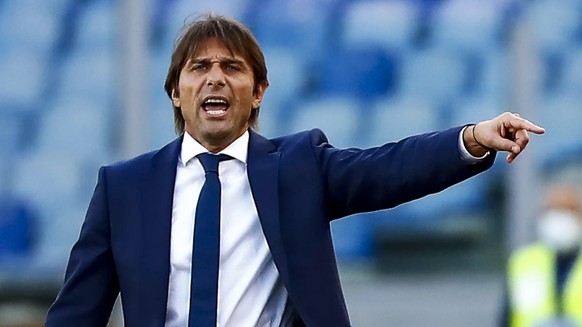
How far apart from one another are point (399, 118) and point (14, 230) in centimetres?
217

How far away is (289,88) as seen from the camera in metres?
8.84

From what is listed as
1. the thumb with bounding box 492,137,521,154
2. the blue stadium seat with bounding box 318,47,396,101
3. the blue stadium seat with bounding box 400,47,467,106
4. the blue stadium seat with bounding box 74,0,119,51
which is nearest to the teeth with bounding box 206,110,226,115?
the thumb with bounding box 492,137,521,154

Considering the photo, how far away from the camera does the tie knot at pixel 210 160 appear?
362 cm

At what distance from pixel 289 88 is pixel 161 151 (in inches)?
203

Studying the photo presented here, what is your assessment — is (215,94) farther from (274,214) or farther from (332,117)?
(332,117)

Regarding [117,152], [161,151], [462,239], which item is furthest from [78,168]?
[161,151]

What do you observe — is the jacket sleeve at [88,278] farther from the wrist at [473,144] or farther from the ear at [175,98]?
the wrist at [473,144]

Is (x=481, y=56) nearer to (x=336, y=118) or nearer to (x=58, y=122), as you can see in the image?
(x=336, y=118)

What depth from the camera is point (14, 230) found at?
8.32m

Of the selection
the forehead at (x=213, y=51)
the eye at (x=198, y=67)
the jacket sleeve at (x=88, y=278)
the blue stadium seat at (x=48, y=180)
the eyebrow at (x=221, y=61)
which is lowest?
the blue stadium seat at (x=48, y=180)

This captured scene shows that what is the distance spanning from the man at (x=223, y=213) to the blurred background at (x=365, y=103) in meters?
4.80

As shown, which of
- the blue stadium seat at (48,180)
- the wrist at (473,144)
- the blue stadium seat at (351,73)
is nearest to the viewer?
the wrist at (473,144)

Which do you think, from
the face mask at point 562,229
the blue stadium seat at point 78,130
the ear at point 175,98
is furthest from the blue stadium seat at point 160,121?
the ear at point 175,98

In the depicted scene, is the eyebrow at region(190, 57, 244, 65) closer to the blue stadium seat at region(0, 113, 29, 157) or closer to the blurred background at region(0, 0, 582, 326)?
the blurred background at region(0, 0, 582, 326)
